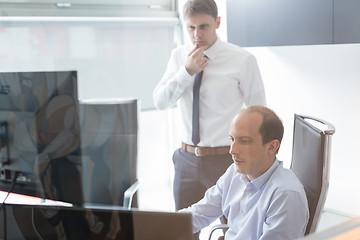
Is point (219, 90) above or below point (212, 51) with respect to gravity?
below

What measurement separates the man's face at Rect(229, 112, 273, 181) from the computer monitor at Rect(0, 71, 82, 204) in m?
0.44

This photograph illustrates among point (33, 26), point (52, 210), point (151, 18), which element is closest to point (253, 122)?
point (52, 210)

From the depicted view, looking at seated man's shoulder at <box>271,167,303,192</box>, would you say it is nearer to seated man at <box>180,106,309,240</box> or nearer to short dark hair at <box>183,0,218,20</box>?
seated man at <box>180,106,309,240</box>

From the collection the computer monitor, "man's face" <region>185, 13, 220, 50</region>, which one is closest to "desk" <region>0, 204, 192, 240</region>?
the computer monitor

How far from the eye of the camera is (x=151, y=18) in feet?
9.43

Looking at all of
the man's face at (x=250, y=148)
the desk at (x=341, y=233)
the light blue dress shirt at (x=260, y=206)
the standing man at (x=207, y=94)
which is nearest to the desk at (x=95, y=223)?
the desk at (x=341, y=233)

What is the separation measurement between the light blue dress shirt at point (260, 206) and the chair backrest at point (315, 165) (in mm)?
37

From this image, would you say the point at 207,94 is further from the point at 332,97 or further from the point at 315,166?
the point at 315,166

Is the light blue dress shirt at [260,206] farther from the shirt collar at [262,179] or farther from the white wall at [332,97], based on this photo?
the white wall at [332,97]

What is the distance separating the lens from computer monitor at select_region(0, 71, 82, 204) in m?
1.11

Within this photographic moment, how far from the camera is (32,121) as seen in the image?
3.75ft

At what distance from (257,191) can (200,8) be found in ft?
2.75

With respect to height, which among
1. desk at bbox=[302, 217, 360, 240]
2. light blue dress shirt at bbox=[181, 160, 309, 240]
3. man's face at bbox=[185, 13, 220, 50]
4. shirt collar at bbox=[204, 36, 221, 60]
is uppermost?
man's face at bbox=[185, 13, 220, 50]

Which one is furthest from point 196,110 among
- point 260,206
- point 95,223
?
point 95,223
